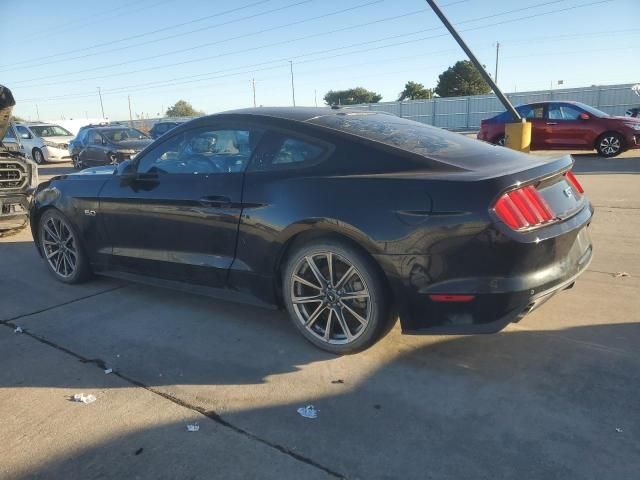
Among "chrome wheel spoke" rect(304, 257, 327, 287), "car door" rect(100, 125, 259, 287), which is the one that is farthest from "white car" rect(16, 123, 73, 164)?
"chrome wheel spoke" rect(304, 257, 327, 287)

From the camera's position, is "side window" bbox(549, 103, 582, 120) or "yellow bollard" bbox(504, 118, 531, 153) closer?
"yellow bollard" bbox(504, 118, 531, 153)

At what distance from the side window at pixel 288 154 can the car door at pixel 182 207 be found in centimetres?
18

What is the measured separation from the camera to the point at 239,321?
12.8 feet

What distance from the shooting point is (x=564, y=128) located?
13797 mm

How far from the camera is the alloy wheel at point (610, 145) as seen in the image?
1334 centimetres

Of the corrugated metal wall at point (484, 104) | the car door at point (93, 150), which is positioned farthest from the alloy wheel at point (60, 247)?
the corrugated metal wall at point (484, 104)

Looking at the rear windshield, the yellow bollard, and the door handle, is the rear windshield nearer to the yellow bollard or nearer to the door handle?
the door handle

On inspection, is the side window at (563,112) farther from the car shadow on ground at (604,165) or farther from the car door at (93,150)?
the car door at (93,150)

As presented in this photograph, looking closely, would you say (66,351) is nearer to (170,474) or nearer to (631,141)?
(170,474)

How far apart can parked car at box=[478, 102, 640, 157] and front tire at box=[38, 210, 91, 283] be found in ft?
41.8

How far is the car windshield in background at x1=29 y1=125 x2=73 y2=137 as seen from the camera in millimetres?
22000

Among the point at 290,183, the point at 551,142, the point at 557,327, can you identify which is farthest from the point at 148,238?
the point at 551,142

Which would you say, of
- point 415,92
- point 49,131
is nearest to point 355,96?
point 415,92

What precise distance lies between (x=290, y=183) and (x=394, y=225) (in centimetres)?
79
